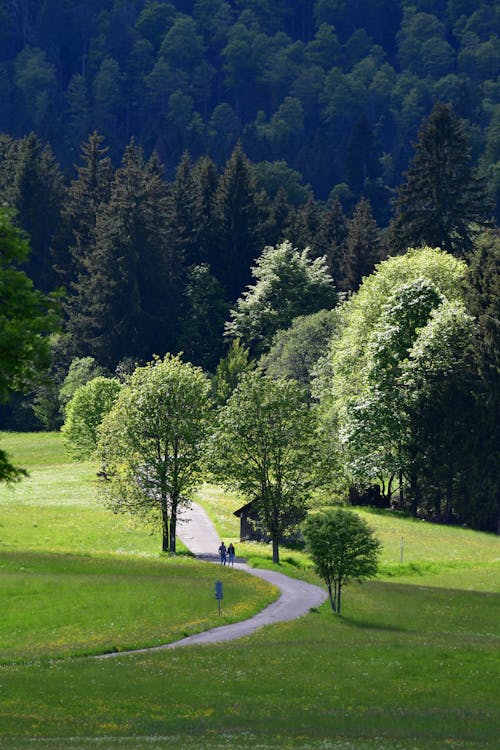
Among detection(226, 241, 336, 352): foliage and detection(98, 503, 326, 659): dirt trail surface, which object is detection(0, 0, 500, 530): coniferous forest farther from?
detection(98, 503, 326, 659): dirt trail surface

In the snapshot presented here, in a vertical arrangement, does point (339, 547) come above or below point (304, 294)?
below

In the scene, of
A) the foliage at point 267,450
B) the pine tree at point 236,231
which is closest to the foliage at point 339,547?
the foliage at point 267,450

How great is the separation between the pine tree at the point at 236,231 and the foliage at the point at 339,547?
101 m

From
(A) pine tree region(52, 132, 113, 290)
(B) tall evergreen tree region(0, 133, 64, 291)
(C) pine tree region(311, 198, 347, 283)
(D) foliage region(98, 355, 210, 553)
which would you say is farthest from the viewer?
(B) tall evergreen tree region(0, 133, 64, 291)

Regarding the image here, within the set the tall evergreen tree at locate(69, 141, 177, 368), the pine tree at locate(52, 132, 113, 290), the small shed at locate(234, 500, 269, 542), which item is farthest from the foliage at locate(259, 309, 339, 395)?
the pine tree at locate(52, 132, 113, 290)

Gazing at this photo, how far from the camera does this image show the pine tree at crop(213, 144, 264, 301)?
527ft

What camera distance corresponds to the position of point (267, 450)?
79.3 metres

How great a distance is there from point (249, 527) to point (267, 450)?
10.1 meters

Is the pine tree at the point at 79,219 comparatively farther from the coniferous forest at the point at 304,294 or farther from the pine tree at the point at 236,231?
the pine tree at the point at 236,231

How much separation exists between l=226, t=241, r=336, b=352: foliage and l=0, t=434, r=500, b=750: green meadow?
60294 mm

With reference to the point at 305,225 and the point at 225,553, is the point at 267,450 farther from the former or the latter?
the point at 305,225

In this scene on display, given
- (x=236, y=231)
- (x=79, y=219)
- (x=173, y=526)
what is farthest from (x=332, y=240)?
(x=173, y=526)

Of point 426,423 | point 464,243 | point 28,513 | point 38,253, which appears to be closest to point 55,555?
point 28,513

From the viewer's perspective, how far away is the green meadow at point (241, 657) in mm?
33375
